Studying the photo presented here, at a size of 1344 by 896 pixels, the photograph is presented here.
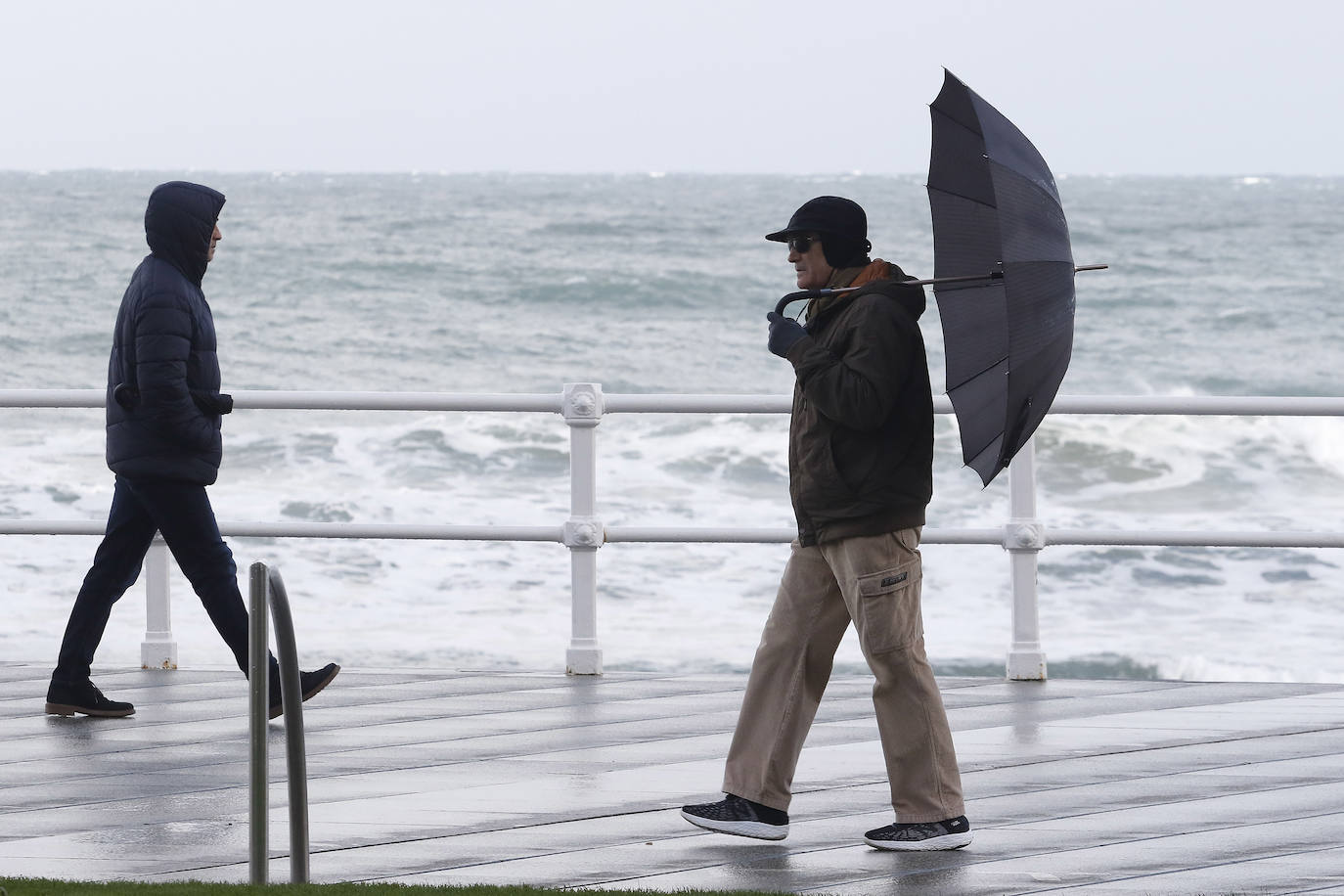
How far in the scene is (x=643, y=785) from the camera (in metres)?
6.01

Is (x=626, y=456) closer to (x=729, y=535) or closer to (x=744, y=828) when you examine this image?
(x=729, y=535)

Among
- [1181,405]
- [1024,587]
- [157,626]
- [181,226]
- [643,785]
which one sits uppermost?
[181,226]

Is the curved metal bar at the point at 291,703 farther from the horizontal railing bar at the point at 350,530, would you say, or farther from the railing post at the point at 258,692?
the horizontal railing bar at the point at 350,530

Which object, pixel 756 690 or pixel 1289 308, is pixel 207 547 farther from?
pixel 1289 308

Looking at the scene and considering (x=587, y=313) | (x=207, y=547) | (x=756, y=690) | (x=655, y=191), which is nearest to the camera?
(x=756, y=690)

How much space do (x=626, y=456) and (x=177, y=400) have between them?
702 inches

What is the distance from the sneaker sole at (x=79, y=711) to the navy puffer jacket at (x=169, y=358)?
0.96 m

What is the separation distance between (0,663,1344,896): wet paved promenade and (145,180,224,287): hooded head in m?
1.73

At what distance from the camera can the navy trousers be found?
7012 mm

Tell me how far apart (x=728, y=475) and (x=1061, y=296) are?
19157 millimetres

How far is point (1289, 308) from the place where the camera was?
4284cm

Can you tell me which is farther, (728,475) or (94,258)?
(94,258)

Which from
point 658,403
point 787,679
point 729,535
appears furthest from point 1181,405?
point 787,679

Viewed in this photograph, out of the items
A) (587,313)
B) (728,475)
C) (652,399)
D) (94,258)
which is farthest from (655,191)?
(652,399)
